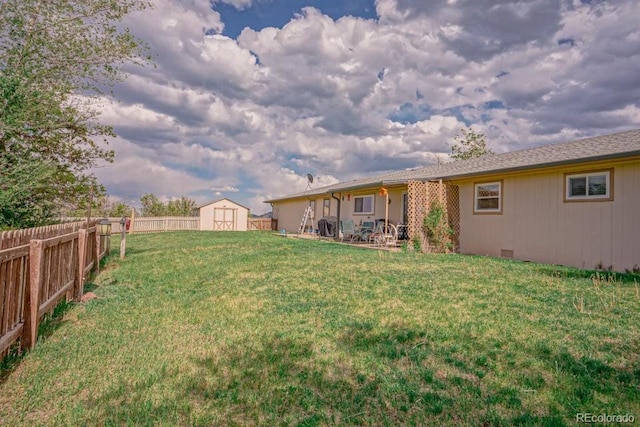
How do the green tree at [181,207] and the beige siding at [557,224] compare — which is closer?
the beige siding at [557,224]

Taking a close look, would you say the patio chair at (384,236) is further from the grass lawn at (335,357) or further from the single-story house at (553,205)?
the grass lawn at (335,357)

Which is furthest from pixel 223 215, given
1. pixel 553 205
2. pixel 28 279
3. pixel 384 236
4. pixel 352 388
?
pixel 352 388

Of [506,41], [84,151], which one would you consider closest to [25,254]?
[84,151]

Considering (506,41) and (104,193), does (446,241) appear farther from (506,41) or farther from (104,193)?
(104,193)

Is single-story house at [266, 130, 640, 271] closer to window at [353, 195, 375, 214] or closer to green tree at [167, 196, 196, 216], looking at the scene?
window at [353, 195, 375, 214]

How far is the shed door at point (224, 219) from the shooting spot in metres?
31.6

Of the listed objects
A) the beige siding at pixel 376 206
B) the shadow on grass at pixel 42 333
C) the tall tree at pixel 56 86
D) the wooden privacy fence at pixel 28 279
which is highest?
the tall tree at pixel 56 86

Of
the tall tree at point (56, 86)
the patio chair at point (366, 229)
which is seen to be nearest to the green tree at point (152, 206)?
the patio chair at point (366, 229)

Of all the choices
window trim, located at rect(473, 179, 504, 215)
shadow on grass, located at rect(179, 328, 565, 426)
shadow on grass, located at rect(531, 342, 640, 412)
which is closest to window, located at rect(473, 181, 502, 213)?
window trim, located at rect(473, 179, 504, 215)

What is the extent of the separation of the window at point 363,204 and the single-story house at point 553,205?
2707mm

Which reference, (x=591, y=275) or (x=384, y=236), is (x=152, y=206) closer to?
(x=384, y=236)

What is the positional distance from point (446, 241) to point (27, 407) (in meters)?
Answer: 11.4

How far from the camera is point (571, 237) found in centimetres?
912

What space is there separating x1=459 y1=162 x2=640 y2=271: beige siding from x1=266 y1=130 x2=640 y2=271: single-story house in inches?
0.7
